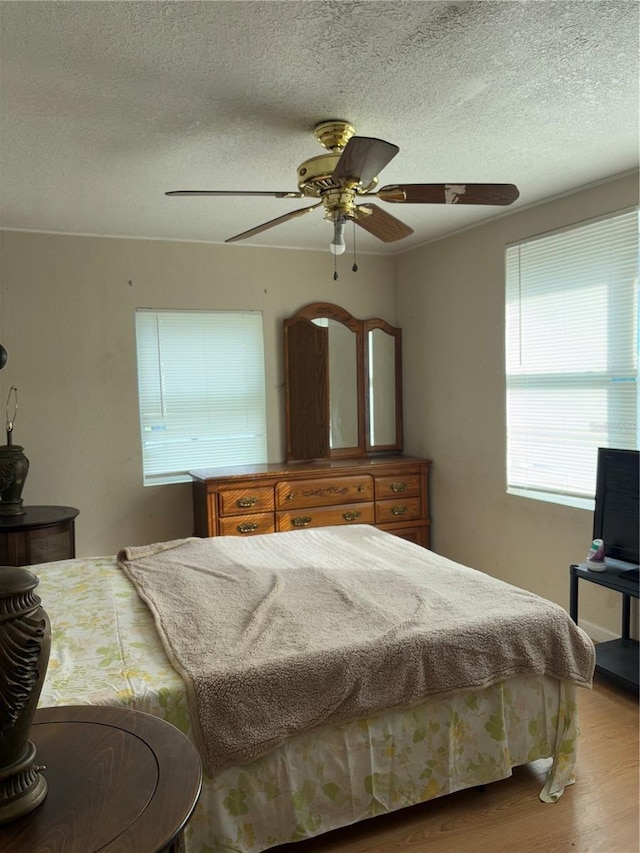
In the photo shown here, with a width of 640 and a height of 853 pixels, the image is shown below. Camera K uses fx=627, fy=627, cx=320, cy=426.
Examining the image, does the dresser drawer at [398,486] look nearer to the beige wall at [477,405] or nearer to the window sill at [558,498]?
the beige wall at [477,405]

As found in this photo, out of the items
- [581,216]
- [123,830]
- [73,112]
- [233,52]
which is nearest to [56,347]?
[73,112]

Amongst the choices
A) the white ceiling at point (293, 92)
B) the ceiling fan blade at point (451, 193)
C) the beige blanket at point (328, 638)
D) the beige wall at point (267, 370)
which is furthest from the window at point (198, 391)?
the ceiling fan blade at point (451, 193)

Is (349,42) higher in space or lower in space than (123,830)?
higher

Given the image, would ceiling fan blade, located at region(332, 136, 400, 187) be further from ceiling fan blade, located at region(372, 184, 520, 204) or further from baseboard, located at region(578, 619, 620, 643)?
baseboard, located at region(578, 619, 620, 643)

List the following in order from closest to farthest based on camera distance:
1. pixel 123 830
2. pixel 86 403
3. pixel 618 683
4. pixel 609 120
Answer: pixel 123 830 → pixel 609 120 → pixel 618 683 → pixel 86 403

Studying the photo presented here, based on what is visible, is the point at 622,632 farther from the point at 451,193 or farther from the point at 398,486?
the point at 451,193

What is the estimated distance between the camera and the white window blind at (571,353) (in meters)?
3.14

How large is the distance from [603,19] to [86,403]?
3.40 m

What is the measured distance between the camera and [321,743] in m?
1.82

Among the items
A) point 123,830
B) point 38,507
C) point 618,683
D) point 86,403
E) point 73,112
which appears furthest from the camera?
point 86,403

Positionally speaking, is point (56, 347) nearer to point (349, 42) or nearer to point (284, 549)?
point (284, 549)

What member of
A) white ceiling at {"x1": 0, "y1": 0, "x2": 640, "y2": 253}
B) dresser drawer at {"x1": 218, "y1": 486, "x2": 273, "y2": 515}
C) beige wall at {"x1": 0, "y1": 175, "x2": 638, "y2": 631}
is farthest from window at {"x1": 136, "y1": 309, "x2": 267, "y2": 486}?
white ceiling at {"x1": 0, "y1": 0, "x2": 640, "y2": 253}

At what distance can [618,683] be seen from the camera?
111 inches

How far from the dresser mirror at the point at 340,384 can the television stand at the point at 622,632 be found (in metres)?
2.13
